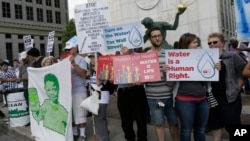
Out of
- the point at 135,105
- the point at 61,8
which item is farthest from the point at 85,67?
the point at 61,8

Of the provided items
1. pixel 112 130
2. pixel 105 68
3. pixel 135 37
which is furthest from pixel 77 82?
pixel 135 37

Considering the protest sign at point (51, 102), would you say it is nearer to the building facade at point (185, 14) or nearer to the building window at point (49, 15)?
the building facade at point (185, 14)

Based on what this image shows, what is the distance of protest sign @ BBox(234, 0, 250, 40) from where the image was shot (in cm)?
425

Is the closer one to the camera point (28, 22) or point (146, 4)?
point (146, 4)

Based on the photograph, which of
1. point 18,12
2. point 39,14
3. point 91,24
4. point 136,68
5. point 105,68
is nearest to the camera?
point 136,68

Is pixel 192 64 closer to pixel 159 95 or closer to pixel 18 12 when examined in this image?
pixel 159 95

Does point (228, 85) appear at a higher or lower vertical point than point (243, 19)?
lower

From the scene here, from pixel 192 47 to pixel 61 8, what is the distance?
247 feet

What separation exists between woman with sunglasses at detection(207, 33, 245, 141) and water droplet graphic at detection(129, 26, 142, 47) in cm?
140

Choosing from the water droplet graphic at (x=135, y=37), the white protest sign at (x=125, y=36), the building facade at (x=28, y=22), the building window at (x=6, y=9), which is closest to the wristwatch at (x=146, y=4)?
the white protest sign at (x=125, y=36)

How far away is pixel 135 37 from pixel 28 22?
2583 inches

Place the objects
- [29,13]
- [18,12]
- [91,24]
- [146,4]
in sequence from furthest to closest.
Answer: [29,13], [18,12], [146,4], [91,24]

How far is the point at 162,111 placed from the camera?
16.7ft

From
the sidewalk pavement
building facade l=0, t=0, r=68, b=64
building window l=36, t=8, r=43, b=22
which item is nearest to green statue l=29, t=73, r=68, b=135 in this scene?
the sidewalk pavement
